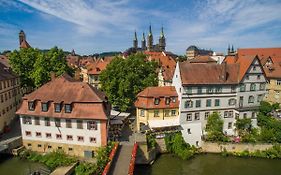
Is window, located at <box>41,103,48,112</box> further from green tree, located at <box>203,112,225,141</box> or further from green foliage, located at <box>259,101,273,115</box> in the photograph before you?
green foliage, located at <box>259,101,273,115</box>

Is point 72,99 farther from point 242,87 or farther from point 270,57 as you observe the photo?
point 270,57

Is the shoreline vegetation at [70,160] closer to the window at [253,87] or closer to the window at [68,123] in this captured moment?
the window at [68,123]

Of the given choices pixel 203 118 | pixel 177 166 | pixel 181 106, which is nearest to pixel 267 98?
pixel 203 118

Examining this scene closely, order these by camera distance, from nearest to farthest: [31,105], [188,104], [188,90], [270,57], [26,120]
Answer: [31,105]
[26,120]
[188,90]
[188,104]
[270,57]

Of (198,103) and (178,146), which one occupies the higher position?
(198,103)

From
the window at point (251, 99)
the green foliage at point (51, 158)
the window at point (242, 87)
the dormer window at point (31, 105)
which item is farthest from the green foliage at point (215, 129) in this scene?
the dormer window at point (31, 105)

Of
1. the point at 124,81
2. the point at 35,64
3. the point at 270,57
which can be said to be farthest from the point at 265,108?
the point at 35,64
